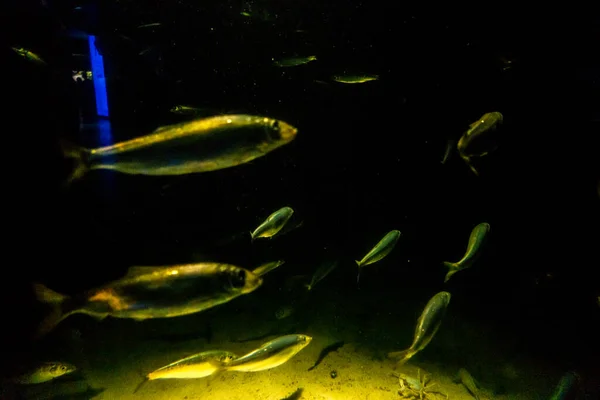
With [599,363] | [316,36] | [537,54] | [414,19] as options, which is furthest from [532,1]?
[599,363]

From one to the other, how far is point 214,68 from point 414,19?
13.5 ft

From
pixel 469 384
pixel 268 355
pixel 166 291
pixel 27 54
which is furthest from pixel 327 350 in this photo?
pixel 27 54

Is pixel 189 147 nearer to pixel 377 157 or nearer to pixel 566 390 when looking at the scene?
pixel 566 390

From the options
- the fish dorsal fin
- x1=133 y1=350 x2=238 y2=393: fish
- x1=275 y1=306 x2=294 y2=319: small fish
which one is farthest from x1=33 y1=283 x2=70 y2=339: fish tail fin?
x1=275 y1=306 x2=294 y2=319: small fish

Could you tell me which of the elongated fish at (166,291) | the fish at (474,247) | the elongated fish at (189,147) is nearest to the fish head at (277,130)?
the elongated fish at (189,147)

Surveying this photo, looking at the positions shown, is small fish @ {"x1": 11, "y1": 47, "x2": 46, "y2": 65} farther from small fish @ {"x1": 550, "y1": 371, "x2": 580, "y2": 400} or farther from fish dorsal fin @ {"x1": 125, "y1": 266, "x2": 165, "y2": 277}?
small fish @ {"x1": 550, "y1": 371, "x2": 580, "y2": 400}

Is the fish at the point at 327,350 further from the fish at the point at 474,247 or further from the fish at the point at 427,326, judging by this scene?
the fish at the point at 474,247

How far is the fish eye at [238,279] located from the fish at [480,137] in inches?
97.5

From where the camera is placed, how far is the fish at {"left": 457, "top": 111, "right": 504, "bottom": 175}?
348 centimetres

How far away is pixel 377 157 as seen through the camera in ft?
26.3

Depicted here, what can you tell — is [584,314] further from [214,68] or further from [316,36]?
[214,68]

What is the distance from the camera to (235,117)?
6.66ft

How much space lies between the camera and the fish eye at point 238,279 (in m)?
2.04

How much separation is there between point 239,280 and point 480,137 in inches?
106
